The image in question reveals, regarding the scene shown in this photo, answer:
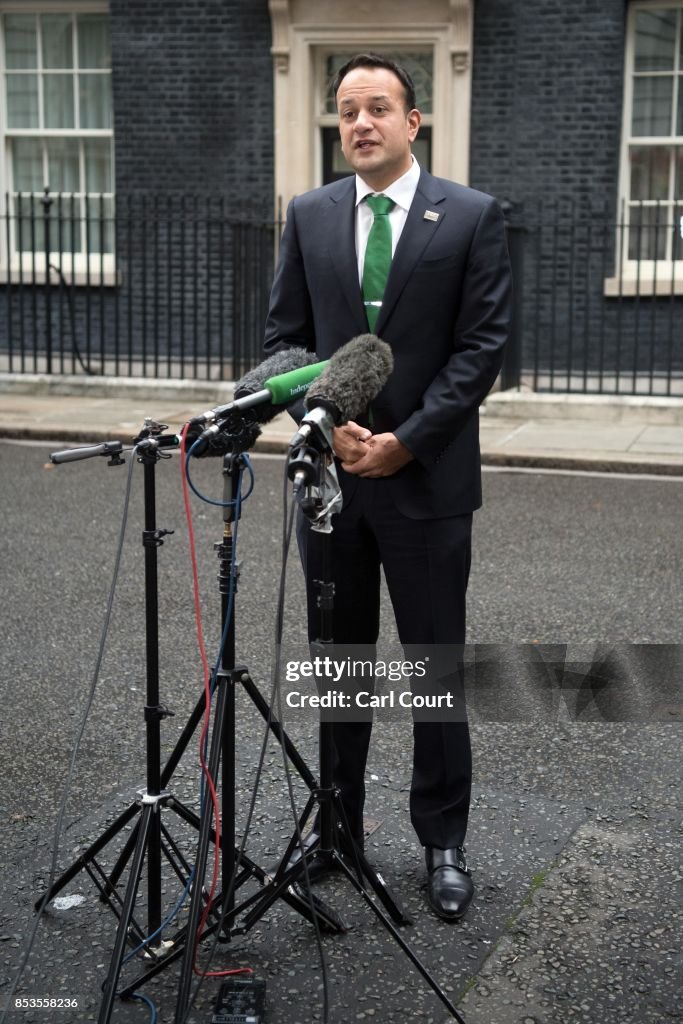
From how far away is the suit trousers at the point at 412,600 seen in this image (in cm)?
351

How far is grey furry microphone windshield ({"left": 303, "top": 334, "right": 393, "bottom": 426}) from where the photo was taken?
2.83 metres

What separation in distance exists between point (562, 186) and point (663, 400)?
2991 millimetres

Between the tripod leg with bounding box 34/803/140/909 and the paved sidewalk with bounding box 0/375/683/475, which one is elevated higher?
the paved sidewalk with bounding box 0/375/683/475

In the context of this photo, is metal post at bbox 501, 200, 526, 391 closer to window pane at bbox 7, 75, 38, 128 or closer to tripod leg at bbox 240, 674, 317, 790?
window pane at bbox 7, 75, 38, 128

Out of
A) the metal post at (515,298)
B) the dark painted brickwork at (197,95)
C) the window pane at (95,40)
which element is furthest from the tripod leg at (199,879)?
the window pane at (95,40)

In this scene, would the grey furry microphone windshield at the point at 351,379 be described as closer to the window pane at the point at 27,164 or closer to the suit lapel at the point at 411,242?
the suit lapel at the point at 411,242

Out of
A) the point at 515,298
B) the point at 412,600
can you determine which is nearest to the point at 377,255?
the point at 412,600

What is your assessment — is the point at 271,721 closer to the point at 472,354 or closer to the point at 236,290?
the point at 472,354

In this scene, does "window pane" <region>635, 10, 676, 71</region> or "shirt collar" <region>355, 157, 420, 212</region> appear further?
"window pane" <region>635, 10, 676, 71</region>

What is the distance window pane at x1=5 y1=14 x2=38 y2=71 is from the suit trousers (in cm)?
1300

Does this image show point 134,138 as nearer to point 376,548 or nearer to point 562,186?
point 562,186

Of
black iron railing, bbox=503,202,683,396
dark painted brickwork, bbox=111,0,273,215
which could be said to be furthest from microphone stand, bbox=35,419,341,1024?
dark painted brickwork, bbox=111,0,273,215

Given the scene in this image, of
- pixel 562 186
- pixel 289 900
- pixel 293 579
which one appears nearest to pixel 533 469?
pixel 293 579

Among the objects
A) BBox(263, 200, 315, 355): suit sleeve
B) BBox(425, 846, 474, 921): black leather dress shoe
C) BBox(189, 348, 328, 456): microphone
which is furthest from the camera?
BBox(263, 200, 315, 355): suit sleeve
